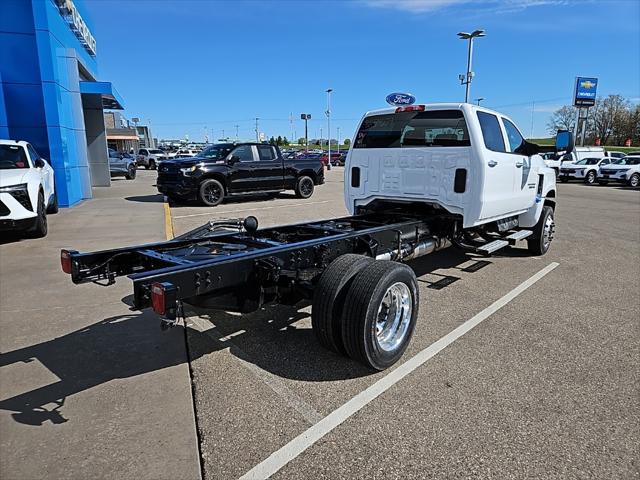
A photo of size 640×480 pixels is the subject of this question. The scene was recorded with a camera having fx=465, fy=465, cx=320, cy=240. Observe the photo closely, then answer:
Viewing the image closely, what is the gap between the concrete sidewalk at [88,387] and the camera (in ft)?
8.74

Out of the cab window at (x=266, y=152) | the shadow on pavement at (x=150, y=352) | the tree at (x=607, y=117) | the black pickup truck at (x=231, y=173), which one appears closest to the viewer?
the shadow on pavement at (x=150, y=352)

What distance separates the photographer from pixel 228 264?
10.7 ft

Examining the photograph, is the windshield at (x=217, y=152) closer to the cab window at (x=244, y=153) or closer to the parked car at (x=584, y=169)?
the cab window at (x=244, y=153)

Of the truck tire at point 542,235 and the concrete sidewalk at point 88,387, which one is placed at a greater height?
the truck tire at point 542,235

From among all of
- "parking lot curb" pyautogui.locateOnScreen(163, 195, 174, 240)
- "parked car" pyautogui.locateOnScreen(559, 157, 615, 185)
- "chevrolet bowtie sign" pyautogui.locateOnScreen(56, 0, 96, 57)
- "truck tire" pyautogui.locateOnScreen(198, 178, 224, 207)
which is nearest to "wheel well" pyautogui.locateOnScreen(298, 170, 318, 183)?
"truck tire" pyautogui.locateOnScreen(198, 178, 224, 207)

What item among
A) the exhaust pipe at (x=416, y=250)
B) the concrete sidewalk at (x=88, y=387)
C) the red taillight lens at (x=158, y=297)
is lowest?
the concrete sidewalk at (x=88, y=387)

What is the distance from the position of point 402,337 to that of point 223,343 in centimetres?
162

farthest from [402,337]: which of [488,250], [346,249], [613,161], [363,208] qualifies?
[613,161]

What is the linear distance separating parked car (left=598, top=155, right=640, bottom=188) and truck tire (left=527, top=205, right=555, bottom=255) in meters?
24.1

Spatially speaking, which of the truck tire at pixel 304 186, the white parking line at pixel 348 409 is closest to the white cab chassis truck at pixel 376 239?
the white parking line at pixel 348 409

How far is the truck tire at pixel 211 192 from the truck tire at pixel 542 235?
9.79 m

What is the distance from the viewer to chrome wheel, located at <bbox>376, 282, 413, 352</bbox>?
385 cm

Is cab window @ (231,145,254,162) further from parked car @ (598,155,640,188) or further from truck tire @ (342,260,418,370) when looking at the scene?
parked car @ (598,155,640,188)

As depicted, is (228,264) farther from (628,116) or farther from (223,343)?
(628,116)
